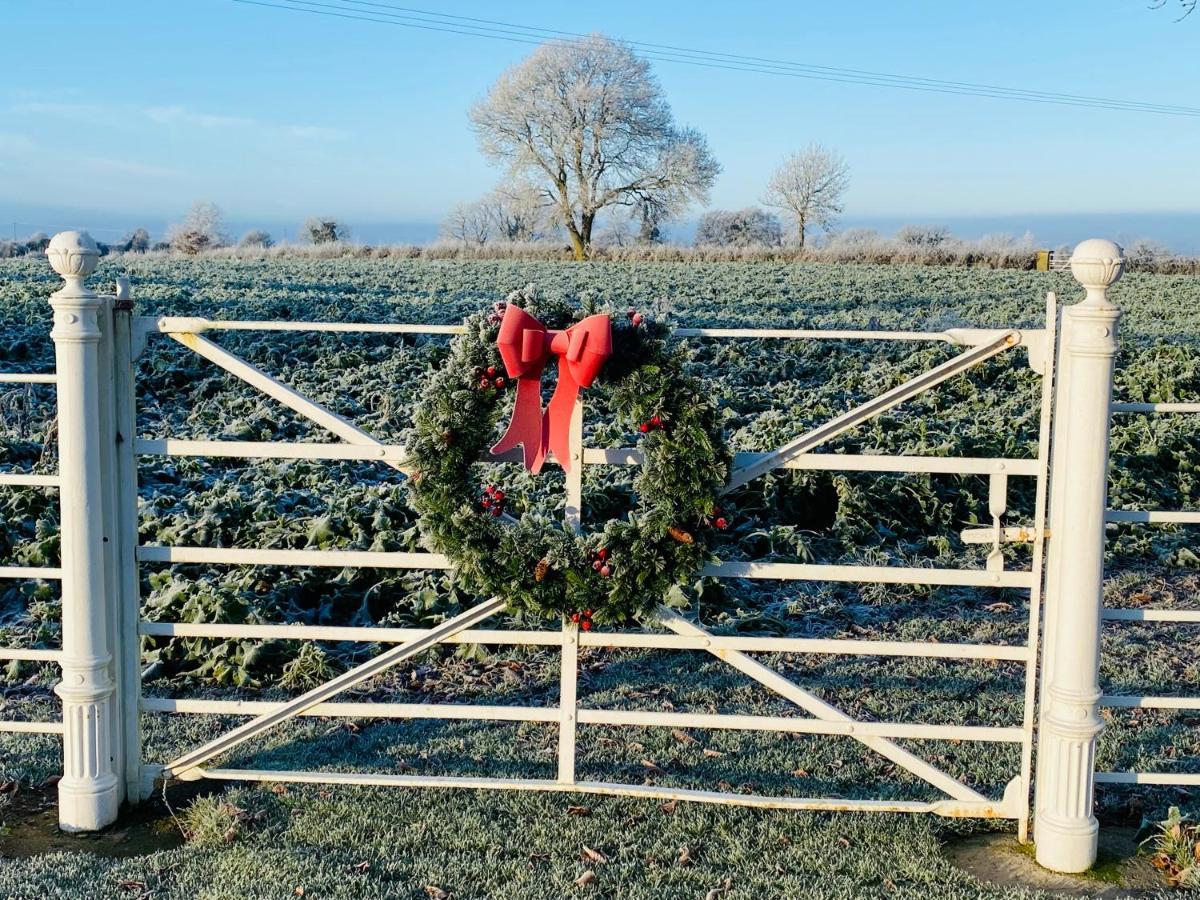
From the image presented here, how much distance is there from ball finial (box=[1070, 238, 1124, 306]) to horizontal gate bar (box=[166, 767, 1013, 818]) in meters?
1.77

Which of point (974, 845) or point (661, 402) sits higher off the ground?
point (661, 402)

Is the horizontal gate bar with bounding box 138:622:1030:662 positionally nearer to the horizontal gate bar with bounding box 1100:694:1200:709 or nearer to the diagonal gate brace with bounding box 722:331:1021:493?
the horizontal gate bar with bounding box 1100:694:1200:709

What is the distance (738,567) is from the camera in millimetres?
4281

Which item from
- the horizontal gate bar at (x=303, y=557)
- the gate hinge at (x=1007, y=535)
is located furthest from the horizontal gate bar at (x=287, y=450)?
the gate hinge at (x=1007, y=535)

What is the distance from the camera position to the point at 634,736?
529cm

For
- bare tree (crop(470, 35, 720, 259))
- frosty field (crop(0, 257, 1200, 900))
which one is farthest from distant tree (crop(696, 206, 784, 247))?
frosty field (crop(0, 257, 1200, 900))

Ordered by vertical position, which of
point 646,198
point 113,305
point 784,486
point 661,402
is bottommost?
point 784,486

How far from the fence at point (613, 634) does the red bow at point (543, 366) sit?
0.24ft

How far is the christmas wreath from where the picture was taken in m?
4.06

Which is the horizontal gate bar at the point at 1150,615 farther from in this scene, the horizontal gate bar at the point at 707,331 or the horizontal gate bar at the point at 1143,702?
the horizontal gate bar at the point at 707,331

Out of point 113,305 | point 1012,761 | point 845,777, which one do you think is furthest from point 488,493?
point 1012,761

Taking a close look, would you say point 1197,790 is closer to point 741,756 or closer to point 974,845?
point 974,845

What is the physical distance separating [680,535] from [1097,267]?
157 cm

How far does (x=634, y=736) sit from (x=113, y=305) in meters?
2.73
